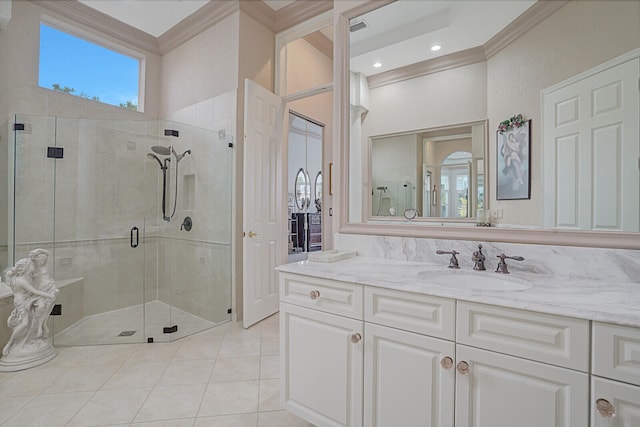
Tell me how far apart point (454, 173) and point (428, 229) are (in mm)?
337

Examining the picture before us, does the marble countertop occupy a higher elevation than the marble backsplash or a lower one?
lower

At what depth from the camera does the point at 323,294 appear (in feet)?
4.61

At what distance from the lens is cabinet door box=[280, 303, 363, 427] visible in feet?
4.29

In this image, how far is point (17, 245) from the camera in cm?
271

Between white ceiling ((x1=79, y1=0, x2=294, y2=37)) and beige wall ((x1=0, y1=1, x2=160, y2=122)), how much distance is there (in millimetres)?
442

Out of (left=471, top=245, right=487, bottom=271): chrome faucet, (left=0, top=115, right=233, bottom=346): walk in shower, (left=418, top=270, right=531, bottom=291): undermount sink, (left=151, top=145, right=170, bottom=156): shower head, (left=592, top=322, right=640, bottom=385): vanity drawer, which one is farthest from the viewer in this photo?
(left=151, top=145, right=170, bottom=156): shower head

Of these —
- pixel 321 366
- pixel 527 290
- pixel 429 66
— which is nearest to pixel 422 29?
pixel 429 66

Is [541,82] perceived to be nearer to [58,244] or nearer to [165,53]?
[58,244]

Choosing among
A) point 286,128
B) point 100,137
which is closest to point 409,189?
point 286,128

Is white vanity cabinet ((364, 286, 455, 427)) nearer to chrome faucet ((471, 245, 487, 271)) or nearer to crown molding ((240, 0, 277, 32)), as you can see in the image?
chrome faucet ((471, 245, 487, 271))

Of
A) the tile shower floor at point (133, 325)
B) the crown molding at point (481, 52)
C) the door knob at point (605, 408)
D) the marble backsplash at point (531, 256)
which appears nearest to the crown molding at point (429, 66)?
the crown molding at point (481, 52)

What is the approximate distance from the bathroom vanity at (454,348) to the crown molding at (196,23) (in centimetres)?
289

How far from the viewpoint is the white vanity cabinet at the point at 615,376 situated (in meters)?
0.82

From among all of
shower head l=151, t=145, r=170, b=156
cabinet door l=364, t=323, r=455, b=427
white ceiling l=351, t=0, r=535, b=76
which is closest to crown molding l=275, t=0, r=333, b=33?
white ceiling l=351, t=0, r=535, b=76
